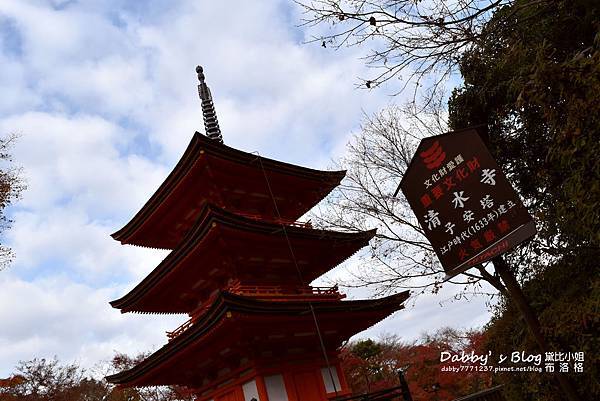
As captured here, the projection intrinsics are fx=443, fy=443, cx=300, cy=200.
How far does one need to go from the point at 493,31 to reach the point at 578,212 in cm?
279

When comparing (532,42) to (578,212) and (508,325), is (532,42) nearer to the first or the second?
(578,212)

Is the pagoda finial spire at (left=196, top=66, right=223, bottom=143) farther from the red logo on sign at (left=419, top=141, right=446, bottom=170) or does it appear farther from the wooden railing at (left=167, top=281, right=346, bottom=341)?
the red logo on sign at (left=419, top=141, right=446, bottom=170)

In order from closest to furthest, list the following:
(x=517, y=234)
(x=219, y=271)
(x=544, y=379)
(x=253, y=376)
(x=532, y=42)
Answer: (x=517, y=234) → (x=532, y=42) → (x=544, y=379) → (x=253, y=376) → (x=219, y=271)

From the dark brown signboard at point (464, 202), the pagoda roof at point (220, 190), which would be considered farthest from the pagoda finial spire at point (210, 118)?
the dark brown signboard at point (464, 202)

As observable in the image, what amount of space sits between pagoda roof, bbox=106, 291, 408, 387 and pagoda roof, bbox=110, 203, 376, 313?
115cm

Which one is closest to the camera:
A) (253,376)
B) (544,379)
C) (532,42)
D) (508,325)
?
(532,42)

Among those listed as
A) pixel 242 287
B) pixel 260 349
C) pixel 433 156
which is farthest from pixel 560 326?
pixel 242 287

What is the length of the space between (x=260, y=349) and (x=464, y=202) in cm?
646

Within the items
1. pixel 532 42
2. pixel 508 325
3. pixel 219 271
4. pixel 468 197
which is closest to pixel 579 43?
pixel 532 42

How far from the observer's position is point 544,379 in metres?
7.73

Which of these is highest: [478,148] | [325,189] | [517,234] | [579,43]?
[325,189]

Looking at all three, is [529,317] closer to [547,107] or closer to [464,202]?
[464,202]

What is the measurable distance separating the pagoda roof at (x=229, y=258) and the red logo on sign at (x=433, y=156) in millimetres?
4502

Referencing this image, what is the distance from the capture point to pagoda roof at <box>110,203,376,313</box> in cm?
1012
